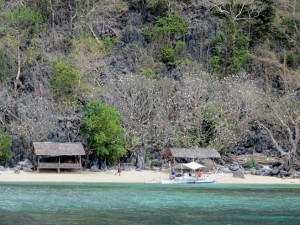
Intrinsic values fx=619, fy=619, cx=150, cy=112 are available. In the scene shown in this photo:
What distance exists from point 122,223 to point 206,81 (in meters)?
34.7

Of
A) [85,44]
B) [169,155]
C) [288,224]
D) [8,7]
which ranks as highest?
[8,7]

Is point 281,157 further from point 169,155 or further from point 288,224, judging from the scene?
point 288,224

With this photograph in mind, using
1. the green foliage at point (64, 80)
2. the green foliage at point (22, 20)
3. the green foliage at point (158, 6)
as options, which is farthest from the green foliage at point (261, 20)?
the green foliage at point (22, 20)

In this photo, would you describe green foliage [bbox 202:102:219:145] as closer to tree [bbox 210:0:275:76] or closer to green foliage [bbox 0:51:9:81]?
tree [bbox 210:0:275:76]

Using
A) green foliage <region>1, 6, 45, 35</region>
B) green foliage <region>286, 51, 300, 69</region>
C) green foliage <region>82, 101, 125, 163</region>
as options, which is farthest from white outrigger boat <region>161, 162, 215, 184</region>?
green foliage <region>286, 51, 300, 69</region>

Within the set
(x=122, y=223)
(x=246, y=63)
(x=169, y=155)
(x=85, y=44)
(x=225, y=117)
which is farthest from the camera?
(x=246, y=63)

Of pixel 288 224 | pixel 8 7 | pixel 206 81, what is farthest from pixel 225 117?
pixel 288 224

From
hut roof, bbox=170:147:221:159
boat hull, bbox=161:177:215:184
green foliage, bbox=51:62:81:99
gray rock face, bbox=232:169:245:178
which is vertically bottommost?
boat hull, bbox=161:177:215:184

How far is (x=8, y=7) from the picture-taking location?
61750mm

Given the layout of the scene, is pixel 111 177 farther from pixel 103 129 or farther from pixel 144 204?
pixel 144 204

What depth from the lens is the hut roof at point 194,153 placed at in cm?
4884

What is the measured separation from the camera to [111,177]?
45.3m

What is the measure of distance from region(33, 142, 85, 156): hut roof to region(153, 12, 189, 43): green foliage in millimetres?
19428

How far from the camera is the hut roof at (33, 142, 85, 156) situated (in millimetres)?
45625
